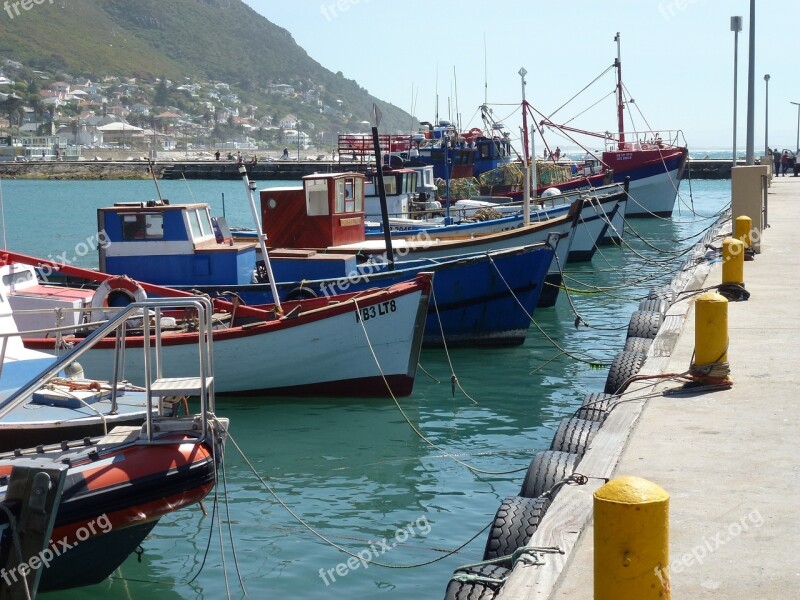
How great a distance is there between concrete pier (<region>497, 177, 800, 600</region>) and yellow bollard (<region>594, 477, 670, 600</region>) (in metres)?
0.08

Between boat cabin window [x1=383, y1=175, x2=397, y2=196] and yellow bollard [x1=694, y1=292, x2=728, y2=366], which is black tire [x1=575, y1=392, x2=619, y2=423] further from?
boat cabin window [x1=383, y1=175, x2=397, y2=196]

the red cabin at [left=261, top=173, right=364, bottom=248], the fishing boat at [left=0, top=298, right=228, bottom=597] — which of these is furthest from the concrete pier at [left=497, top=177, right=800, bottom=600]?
the red cabin at [left=261, top=173, right=364, bottom=248]

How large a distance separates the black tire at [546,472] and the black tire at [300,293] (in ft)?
30.3

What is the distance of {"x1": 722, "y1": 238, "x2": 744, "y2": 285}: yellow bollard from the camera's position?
44.2 feet

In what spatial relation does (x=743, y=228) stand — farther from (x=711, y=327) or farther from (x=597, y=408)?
(x=597, y=408)

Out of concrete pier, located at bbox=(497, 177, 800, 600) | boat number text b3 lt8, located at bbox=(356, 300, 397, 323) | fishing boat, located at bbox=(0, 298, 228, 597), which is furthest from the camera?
boat number text b3 lt8, located at bbox=(356, 300, 397, 323)

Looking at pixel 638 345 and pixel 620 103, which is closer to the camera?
pixel 638 345

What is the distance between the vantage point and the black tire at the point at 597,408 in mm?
9062

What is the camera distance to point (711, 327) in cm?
907

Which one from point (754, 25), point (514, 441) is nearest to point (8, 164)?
point (754, 25)

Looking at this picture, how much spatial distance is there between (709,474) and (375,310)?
7.30 metres

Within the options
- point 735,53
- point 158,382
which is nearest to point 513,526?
point 158,382

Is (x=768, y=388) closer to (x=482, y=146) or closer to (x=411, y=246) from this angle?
(x=411, y=246)

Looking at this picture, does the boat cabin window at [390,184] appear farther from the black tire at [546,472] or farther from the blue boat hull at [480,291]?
the black tire at [546,472]
